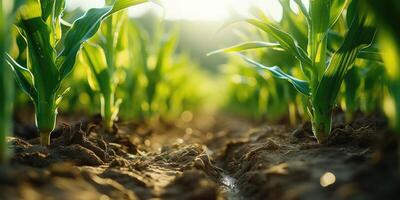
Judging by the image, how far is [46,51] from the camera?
2338 millimetres

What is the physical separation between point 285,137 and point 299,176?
4.27ft

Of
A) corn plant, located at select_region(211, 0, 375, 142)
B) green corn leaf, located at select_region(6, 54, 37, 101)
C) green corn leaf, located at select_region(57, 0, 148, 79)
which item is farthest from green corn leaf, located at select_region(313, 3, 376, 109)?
green corn leaf, located at select_region(6, 54, 37, 101)

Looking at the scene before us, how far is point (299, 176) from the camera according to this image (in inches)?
70.6

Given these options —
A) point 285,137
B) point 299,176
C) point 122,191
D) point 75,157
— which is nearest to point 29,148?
point 75,157

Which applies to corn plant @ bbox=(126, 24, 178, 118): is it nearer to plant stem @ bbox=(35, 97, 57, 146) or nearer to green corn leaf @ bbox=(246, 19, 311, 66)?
plant stem @ bbox=(35, 97, 57, 146)

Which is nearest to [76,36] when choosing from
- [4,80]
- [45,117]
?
[45,117]

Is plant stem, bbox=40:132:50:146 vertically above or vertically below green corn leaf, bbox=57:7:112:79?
below

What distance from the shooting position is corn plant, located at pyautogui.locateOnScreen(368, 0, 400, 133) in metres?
1.46

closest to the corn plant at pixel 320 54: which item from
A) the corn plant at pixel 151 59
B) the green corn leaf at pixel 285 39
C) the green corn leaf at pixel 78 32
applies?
the green corn leaf at pixel 285 39

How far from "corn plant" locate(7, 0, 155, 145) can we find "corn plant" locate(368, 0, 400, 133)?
56.5 inches

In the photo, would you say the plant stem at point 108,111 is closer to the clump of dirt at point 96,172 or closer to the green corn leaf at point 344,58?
the clump of dirt at point 96,172

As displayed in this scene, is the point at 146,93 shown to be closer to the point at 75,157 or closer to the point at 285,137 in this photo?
the point at 285,137

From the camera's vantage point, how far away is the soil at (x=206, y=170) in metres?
1.49

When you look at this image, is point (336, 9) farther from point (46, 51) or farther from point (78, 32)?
point (46, 51)
